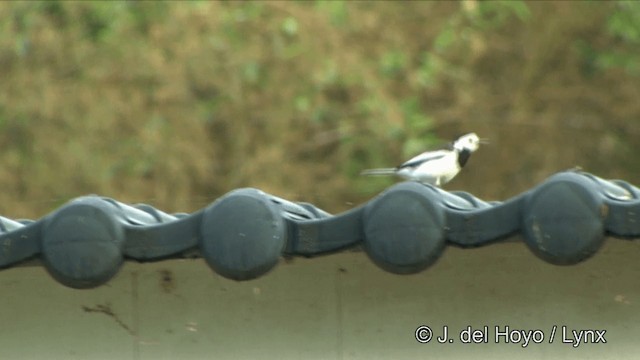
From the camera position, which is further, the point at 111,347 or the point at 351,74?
the point at 351,74

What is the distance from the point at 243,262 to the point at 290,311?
0.42m

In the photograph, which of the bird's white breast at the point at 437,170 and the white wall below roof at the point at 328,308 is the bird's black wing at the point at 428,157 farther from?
the white wall below roof at the point at 328,308

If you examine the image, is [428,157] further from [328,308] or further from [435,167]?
[328,308]

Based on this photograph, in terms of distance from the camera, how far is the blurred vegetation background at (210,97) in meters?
11.5

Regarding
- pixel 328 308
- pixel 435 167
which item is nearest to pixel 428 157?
pixel 435 167

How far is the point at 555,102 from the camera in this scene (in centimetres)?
1307

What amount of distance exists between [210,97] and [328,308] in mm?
8143

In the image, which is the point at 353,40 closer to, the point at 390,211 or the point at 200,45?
the point at 200,45

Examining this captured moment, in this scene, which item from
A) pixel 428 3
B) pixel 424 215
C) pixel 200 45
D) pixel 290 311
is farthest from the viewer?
pixel 428 3

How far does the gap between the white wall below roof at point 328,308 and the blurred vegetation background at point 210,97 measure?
7.17m

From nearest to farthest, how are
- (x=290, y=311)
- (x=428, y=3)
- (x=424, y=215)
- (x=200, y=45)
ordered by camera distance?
(x=424, y=215) < (x=290, y=311) < (x=200, y=45) < (x=428, y=3)

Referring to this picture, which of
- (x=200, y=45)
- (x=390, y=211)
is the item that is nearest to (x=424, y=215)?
(x=390, y=211)

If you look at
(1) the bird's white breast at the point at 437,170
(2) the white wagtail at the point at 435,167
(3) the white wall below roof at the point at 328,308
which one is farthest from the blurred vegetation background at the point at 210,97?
(3) the white wall below roof at the point at 328,308

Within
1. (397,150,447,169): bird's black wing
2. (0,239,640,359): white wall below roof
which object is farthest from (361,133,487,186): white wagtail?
(0,239,640,359): white wall below roof
